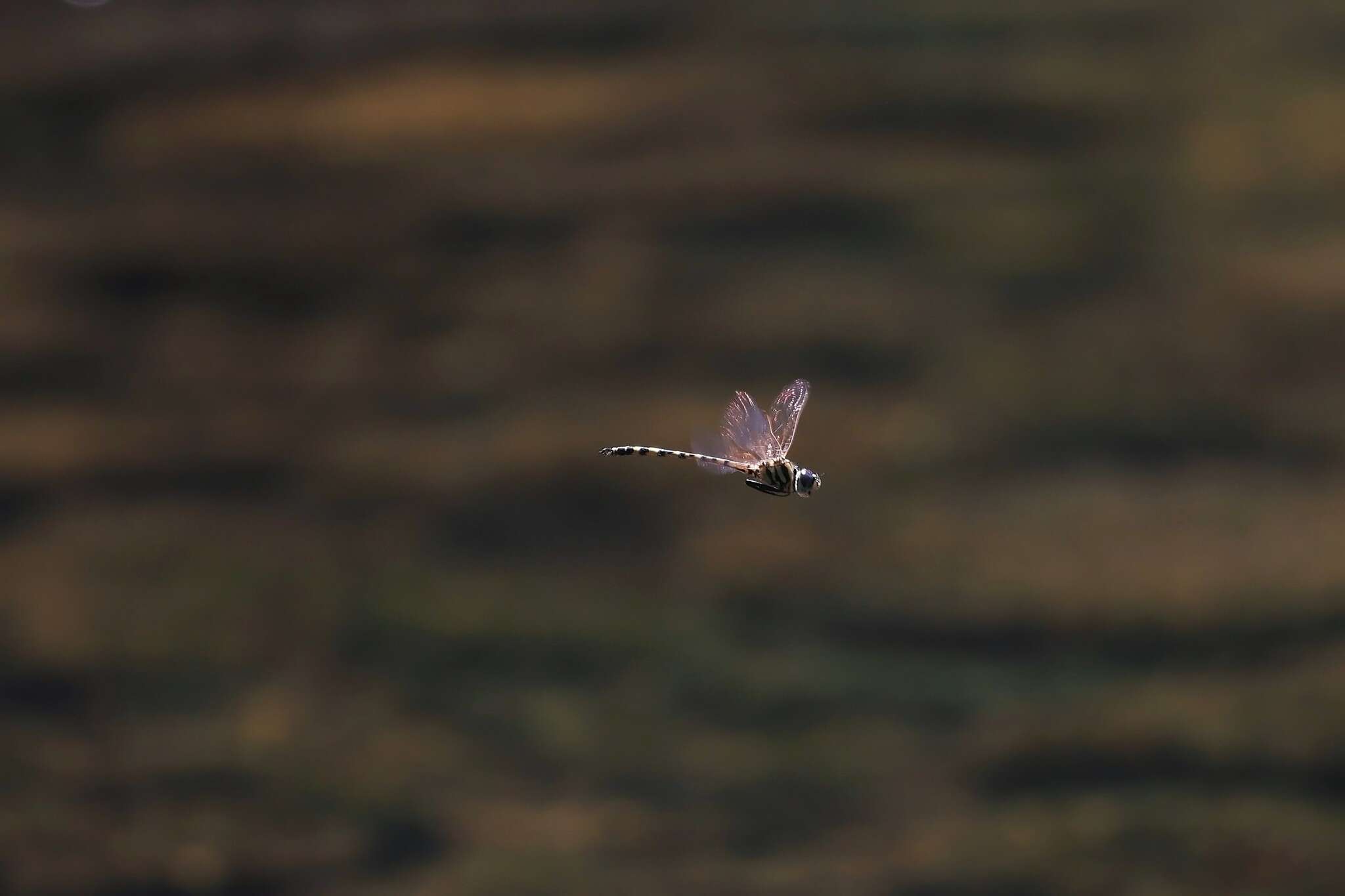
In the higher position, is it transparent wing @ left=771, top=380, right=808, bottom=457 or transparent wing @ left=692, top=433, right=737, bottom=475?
transparent wing @ left=771, top=380, right=808, bottom=457

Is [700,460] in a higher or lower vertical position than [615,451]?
lower

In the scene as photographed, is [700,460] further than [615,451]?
No

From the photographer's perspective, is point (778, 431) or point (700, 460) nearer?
point (700, 460)

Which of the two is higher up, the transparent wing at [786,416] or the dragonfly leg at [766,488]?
the transparent wing at [786,416]
